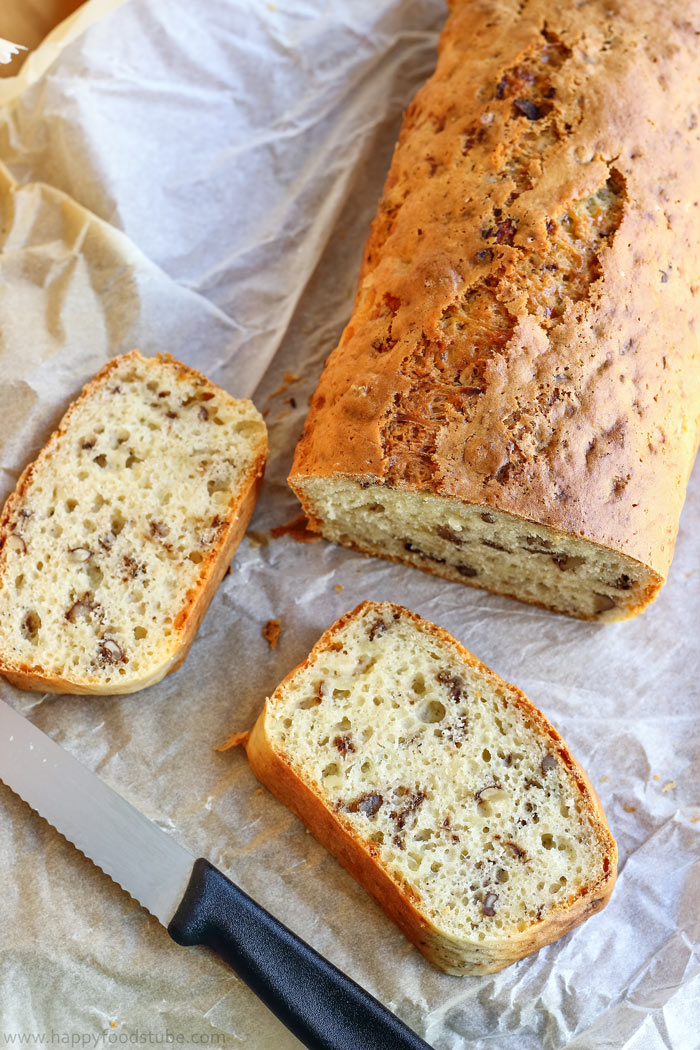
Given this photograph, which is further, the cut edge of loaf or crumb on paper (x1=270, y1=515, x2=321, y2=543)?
crumb on paper (x1=270, y1=515, x2=321, y2=543)

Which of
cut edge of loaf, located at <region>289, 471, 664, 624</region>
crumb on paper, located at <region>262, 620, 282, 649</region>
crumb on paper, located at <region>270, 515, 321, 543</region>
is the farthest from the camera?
crumb on paper, located at <region>270, 515, 321, 543</region>

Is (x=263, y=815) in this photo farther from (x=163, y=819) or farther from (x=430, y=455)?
(x=430, y=455)

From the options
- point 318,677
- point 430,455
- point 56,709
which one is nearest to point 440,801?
point 318,677

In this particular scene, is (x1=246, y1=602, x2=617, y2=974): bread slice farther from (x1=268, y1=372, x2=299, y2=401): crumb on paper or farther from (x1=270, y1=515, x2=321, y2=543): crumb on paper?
(x1=268, y1=372, x2=299, y2=401): crumb on paper

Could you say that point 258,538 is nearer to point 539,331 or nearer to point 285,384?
point 285,384

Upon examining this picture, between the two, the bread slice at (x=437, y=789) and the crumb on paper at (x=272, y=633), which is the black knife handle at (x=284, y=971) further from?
the crumb on paper at (x=272, y=633)

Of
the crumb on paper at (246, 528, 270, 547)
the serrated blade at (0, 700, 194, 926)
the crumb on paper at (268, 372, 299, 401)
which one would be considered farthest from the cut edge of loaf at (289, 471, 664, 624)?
the serrated blade at (0, 700, 194, 926)
